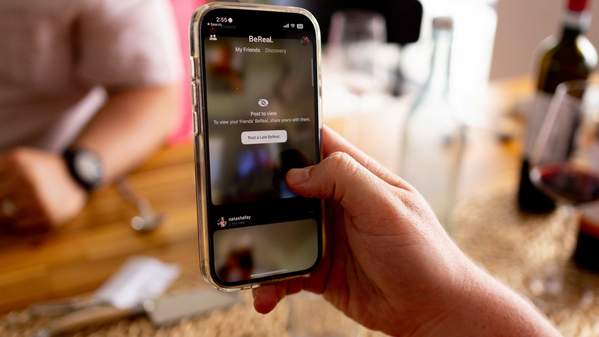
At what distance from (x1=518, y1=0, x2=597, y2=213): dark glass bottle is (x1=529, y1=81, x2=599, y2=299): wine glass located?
0.02 m

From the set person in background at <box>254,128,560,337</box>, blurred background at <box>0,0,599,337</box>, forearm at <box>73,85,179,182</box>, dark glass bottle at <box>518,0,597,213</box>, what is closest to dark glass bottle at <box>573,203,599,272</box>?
blurred background at <box>0,0,599,337</box>

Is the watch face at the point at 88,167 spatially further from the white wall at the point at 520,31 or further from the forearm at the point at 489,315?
the white wall at the point at 520,31

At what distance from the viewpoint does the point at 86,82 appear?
39.0 inches

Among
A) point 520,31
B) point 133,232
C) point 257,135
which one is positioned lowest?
point 133,232

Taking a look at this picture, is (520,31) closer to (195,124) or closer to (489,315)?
(489,315)

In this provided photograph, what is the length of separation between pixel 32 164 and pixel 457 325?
626 mm

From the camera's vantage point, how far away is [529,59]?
6.35ft

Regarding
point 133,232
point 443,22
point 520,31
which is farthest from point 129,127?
point 520,31

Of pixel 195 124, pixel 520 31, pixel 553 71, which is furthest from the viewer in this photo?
pixel 520 31

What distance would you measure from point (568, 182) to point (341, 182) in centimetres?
44

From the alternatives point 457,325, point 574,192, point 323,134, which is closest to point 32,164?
point 323,134

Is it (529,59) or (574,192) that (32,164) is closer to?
(574,192)

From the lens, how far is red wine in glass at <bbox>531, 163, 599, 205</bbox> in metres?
0.67

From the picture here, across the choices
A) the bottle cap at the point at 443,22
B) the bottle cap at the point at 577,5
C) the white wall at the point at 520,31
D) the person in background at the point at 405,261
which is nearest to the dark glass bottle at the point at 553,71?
the bottle cap at the point at 577,5
